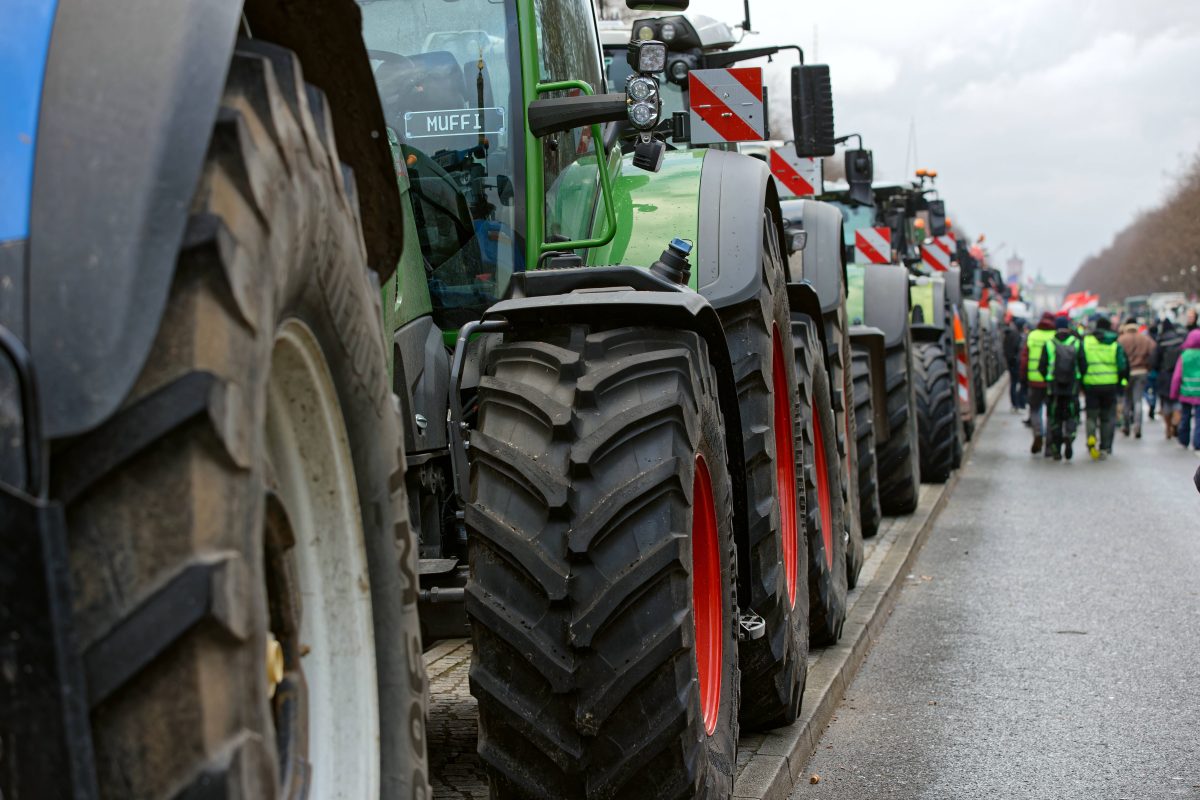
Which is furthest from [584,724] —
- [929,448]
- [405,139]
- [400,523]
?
[929,448]

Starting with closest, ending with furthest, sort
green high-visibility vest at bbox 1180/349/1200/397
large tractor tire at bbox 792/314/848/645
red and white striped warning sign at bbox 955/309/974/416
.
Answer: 1. large tractor tire at bbox 792/314/848/645
2. red and white striped warning sign at bbox 955/309/974/416
3. green high-visibility vest at bbox 1180/349/1200/397

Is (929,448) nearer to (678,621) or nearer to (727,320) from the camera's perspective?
(727,320)

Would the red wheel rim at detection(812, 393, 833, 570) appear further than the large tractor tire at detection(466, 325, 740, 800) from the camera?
Yes

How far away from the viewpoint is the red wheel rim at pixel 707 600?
13.0 feet

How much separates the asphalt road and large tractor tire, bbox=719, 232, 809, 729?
34 cm

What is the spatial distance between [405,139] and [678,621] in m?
1.69

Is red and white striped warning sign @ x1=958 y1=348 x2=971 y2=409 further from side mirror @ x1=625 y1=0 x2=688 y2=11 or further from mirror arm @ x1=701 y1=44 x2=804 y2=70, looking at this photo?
side mirror @ x1=625 y1=0 x2=688 y2=11

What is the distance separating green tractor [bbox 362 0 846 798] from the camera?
135 inches

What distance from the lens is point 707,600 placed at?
412 cm

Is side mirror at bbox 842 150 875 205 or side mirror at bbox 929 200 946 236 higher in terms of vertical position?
Result: side mirror at bbox 842 150 875 205

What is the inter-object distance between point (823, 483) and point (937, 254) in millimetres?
15331

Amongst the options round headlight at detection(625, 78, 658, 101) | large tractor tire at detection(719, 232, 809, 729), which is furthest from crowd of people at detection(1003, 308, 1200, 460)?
round headlight at detection(625, 78, 658, 101)

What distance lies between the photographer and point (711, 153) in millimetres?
5633

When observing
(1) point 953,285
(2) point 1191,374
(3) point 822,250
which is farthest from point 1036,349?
(3) point 822,250
